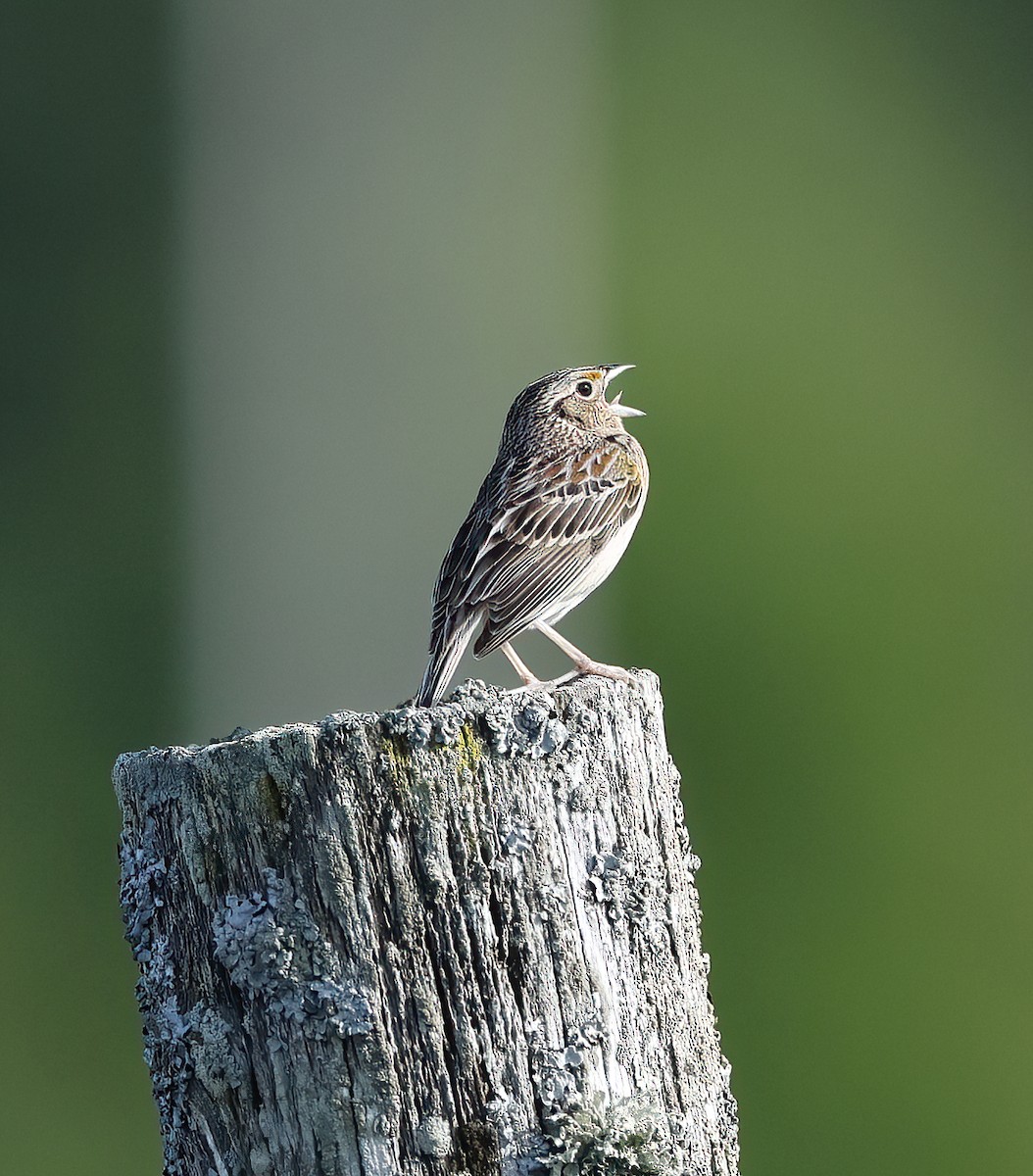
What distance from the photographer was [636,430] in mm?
10555

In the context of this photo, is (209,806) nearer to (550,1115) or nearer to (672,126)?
(550,1115)

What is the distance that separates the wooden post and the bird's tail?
1709mm

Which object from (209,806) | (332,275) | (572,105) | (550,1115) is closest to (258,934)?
(209,806)

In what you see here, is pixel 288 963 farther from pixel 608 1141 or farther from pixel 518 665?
pixel 518 665

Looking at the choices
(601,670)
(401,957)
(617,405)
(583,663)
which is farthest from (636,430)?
(401,957)

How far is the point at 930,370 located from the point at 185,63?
8426 millimetres

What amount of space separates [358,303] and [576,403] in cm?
768

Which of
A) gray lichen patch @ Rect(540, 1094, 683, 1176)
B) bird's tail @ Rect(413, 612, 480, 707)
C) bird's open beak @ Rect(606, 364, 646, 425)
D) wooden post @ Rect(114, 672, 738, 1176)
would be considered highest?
bird's open beak @ Rect(606, 364, 646, 425)

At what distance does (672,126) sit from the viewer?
46.9 feet

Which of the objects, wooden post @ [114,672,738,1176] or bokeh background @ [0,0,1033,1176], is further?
bokeh background @ [0,0,1033,1176]

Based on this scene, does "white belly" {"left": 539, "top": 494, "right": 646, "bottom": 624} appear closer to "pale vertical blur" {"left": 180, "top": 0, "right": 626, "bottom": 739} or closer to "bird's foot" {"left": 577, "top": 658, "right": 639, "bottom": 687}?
"bird's foot" {"left": 577, "top": 658, "right": 639, "bottom": 687}

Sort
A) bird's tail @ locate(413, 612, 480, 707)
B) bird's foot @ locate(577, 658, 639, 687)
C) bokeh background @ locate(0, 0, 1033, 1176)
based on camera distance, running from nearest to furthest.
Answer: bird's foot @ locate(577, 658, 639, 687) < bird's tail @ locate(413, 612, 480, 707) < bokeh background @ locate(0, 0, 1033, 1176)

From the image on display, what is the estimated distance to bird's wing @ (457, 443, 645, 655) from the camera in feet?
17.6

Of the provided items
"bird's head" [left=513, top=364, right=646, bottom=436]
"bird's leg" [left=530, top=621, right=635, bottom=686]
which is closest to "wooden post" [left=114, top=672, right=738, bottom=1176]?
"bird's leg" [left=530, top=621, right=635, bottom=686]
